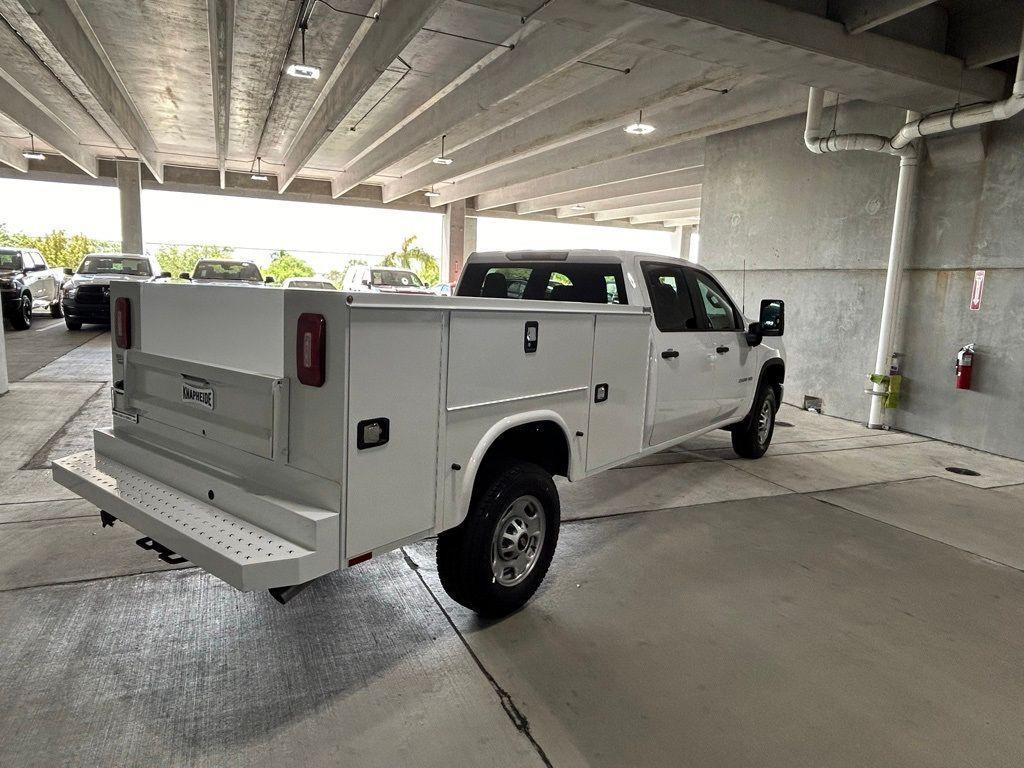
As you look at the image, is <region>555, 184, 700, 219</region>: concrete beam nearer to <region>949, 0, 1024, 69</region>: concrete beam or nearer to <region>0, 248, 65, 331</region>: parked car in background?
<region>949, 0, 1024, 69</region>: concrete beam

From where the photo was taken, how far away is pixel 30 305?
14312 millimetres

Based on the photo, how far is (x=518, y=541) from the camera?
10.7ft

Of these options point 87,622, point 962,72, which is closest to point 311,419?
point 87,622

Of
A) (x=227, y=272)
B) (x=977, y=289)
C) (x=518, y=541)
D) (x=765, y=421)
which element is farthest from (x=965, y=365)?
(x=227, y=272)

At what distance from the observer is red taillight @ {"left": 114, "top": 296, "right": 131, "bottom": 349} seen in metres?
3.17

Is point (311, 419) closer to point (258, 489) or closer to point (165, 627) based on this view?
point (258, 489)

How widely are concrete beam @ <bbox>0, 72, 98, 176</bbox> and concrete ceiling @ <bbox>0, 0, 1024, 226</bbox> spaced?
7 cm

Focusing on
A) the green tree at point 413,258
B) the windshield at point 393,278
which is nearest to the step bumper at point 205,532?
the windshield at point 393,278

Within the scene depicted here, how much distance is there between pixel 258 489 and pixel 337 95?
35.4 ft

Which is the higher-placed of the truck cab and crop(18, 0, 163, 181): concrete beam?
crop(18, 0, 163, 181): concrete beam

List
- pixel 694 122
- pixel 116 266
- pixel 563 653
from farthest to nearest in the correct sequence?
pixel 116 266 < pixel 694 122 < pixel 563 653

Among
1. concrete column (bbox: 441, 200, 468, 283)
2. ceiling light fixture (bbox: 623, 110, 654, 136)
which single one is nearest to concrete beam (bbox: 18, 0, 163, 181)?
ceiling light fixture (bbox: 623, 110, 654, 136)

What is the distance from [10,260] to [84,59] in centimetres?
638

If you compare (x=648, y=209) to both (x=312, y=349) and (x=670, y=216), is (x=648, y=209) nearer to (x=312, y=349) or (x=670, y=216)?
(x=670, y=216)
